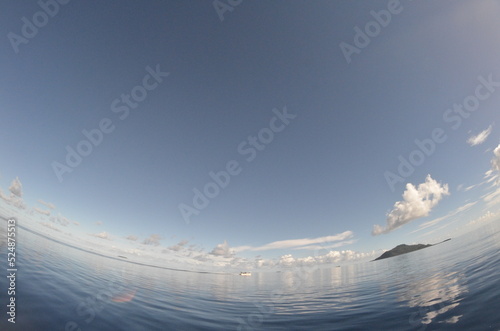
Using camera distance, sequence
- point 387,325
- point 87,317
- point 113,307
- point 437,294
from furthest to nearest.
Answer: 1. point 113,307
2. point 437,294
3. point 87,317
4. point 387,325

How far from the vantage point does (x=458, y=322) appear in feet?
39.0

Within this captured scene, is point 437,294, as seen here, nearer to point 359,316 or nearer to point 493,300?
point 493,300

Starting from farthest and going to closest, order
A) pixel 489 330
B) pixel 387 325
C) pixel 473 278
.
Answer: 1. pixel 473 278
2. pixel 387 325
3. pixel 489 330

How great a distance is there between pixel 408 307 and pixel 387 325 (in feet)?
15.4

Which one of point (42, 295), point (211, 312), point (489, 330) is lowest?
point (211, 312)

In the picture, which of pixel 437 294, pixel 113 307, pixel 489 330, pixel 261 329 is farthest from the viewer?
pixel 113 307

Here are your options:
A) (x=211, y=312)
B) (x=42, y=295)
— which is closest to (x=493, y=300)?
(x=211, y=312)

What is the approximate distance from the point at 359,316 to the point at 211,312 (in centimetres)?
1504

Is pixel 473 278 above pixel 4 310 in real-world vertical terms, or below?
below

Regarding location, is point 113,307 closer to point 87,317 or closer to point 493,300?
point 87,317

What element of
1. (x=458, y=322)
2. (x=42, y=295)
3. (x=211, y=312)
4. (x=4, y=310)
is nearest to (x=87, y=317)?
(x=4, y=310)

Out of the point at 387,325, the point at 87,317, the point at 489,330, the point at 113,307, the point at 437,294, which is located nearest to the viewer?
the point at 489,330

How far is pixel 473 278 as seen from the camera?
69.0 ft

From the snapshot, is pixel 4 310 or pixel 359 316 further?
pixel 359 316
